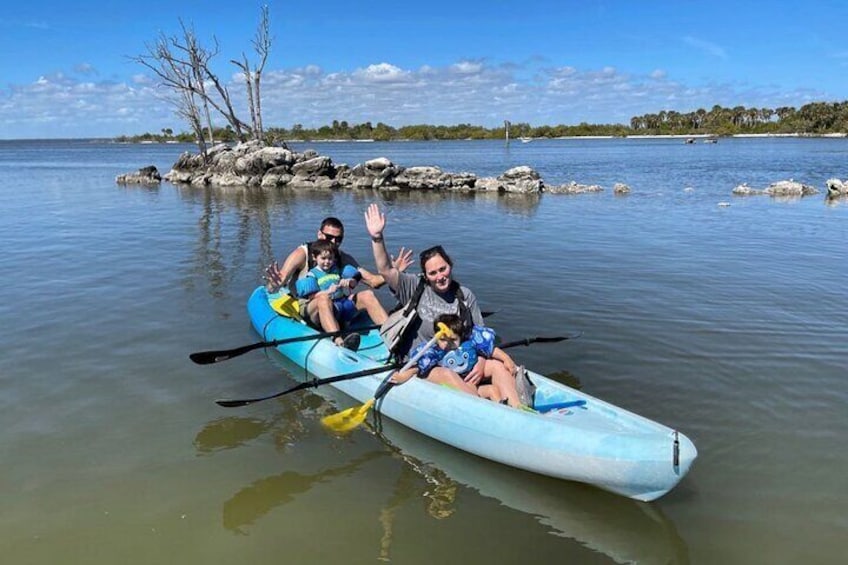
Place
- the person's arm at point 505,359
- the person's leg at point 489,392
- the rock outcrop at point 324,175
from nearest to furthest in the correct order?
the person's leg at point 489,392, the person's arm at point 505,359, the rock outcrop at point 324,175

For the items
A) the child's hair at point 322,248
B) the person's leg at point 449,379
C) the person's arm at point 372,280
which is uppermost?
the child's hair at point 322,248

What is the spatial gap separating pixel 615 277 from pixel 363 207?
46.7ft

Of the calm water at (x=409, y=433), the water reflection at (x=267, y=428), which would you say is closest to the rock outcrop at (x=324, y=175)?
the calm water at (x=409, y=433)

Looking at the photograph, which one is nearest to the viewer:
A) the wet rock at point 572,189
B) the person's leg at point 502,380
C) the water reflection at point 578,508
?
the water reflection at point 578,508

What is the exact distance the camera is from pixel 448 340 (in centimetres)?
596

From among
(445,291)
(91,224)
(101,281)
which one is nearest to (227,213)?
(91,224)

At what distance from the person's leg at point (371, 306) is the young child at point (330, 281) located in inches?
5.6

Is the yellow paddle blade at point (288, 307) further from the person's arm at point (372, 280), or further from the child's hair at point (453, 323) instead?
the child's hair at point (453, 323)

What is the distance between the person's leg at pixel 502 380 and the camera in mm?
5555

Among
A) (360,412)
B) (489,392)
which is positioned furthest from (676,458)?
(360,412)

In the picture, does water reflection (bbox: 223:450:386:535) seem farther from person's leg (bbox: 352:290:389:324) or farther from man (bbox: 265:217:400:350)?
person's leg (bbox: 352:290:389:324)

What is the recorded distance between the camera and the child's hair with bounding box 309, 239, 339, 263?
8.17 metres

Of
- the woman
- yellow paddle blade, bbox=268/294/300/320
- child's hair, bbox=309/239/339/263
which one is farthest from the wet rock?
the woman

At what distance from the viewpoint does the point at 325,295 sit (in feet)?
26.1
